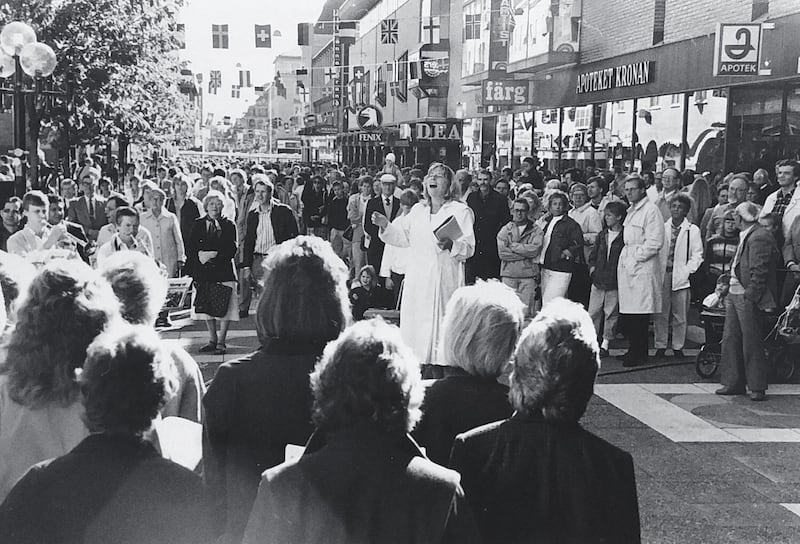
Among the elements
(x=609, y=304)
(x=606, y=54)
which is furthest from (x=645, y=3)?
(x=609, y=304)

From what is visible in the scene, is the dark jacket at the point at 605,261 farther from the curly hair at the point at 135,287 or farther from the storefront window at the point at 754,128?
the curly hair at the point at 135,287

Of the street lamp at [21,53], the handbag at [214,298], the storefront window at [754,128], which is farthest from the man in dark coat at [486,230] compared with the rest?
the street lamp at [21,53]

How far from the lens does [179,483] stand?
3064mm

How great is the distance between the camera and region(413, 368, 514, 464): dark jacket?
3.98 meters

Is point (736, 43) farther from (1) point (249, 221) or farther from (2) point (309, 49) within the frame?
(2) point (309, 49)

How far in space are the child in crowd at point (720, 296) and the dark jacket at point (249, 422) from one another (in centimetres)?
747

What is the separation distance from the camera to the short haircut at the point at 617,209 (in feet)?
38.8

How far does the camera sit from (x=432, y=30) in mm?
52469

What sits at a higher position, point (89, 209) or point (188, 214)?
point (89, 209)

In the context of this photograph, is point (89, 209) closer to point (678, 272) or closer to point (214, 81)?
point (678, 272)

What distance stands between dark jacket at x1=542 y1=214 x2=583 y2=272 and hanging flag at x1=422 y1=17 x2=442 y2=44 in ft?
137

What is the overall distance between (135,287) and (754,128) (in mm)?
15938

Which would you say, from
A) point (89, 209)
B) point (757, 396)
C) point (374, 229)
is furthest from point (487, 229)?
point (89, 209)

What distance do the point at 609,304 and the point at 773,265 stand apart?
8.56ft
